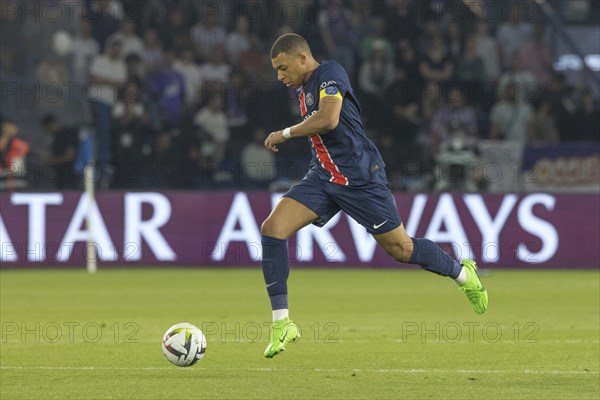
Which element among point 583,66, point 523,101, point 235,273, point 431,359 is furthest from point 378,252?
point 431,359

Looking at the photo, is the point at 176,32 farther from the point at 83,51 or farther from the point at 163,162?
the point at 163,162

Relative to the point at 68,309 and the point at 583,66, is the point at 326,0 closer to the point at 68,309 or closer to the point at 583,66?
the point at 583,66

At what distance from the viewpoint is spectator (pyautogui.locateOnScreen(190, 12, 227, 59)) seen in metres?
21.4

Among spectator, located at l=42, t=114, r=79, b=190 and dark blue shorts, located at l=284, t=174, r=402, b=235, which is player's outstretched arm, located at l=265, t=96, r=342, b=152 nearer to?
dark blue shorts, located at l=284, t=174, r=402, b=235

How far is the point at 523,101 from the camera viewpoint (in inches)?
814

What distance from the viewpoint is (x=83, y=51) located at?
68.1 ft

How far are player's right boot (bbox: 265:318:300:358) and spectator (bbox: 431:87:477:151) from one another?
39.1 ft

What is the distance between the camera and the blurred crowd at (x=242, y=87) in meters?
19.9

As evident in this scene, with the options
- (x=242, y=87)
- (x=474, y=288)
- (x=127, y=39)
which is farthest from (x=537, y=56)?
(x=474, y=288)

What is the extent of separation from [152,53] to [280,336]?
43.1 ft

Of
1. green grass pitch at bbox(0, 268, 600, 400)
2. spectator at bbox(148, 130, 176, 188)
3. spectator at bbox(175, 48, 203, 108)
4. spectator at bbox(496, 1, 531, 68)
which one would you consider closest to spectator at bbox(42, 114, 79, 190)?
spectator at bbox(148, 130, 176, 188)

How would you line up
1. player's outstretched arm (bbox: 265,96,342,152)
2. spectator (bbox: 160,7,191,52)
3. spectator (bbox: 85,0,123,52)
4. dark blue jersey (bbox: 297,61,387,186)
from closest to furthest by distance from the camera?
player's outstretched arm (bbox: 265,96,342,152)
dark blue jersey (bbox: 297,61,387,186)
spectator (bbox: 85,0,123,52)
spectator (bbox: 160,7,191,52)

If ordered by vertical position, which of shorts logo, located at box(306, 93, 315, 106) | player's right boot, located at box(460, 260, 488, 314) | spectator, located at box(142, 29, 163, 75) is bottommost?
player's right boot, located at box(460, 260, 488, 314)

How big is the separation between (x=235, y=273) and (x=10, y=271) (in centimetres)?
331
